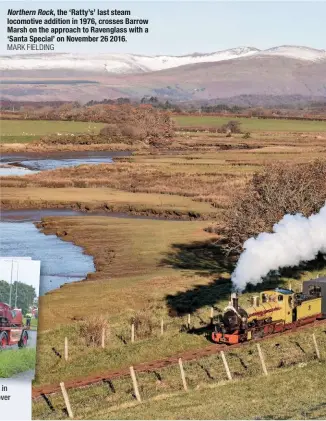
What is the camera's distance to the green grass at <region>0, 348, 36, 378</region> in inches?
1174

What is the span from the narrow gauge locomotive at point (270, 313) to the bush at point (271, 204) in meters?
16.2

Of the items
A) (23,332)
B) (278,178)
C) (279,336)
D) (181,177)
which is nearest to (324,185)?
(278,178)

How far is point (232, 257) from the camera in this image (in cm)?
7681

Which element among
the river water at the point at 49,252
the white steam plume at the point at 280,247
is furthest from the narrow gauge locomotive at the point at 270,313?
the river water at the point at 49,252

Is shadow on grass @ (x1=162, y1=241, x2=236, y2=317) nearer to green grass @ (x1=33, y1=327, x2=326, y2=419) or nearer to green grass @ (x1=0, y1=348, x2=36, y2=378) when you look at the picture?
green grass @ (x1=33, y1=327, x2=326, y2=419)

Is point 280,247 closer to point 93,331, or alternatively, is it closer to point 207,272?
point 93,331

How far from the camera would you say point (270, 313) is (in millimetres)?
46125

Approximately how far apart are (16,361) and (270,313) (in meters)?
19.0

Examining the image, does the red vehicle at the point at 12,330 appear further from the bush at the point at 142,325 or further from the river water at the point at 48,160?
the river water at the point at 48,160

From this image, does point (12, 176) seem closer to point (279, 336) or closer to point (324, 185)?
point (324, 185)

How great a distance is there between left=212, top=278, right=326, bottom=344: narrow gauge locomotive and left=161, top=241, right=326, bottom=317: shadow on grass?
5698 millimetres

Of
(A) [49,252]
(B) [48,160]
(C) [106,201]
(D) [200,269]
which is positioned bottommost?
(D) [200,269]

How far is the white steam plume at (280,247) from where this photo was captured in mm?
48219

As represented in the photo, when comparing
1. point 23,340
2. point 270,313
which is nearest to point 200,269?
point 270,313
